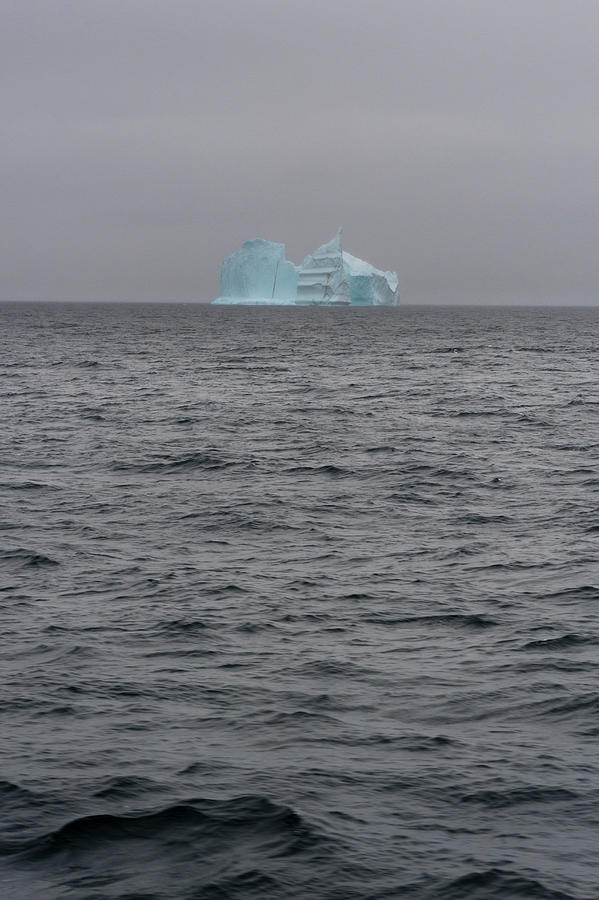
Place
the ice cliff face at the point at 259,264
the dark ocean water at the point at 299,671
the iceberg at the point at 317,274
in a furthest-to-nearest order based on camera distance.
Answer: the ice cliff face at the point at 259,264
the iceberg at the point at 317,274
the dark ocean water at the point at 299,671

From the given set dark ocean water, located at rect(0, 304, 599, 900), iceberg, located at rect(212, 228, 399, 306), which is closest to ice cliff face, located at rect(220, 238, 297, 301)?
iceberg, located at rect(212, 228, 399, 306)

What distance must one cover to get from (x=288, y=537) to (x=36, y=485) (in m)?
8.65

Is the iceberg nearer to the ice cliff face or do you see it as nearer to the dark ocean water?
the ice cliff face

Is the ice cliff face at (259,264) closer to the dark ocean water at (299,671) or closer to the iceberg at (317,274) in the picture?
the iceberg at (317,274)

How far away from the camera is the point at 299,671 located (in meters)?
13.9

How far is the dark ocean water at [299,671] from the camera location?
9375 mm

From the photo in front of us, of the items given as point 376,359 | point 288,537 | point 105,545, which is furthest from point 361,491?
point 376,359

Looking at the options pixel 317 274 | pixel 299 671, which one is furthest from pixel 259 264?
pixel 299 671

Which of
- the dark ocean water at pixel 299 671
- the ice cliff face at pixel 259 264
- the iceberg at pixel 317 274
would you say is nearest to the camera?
the dark ocean water at pixel 299 671

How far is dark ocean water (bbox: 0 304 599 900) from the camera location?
938 cm

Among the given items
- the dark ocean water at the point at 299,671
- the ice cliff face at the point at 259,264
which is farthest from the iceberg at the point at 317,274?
the dark ocean water at the point at 299,671

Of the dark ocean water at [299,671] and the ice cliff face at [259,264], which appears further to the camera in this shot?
the ice cliff face at [259,264]

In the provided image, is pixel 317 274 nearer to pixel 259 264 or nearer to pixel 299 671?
pixel 259 264

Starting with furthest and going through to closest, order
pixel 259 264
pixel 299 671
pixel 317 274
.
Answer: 1. pixel 259 264
2. pixel 317 274
3. pixel 299 671
